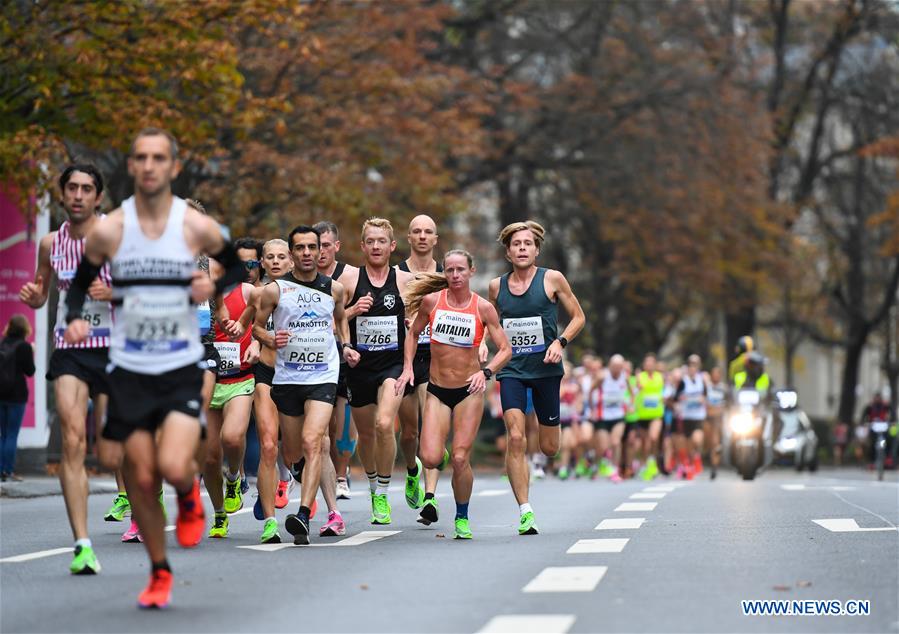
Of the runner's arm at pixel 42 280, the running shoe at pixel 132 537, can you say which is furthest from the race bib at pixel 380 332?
the runner's arm at pixel 42 280

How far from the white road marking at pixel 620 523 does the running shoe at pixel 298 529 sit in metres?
2.42

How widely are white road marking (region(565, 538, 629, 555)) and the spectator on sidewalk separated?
10009mm

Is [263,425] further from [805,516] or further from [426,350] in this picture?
[805,516]

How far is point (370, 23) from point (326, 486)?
797 inches

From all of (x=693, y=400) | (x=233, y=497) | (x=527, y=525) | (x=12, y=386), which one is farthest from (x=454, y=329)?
(x=693, y=400)

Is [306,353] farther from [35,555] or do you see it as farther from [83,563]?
[83,563]

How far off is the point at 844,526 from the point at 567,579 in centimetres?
457

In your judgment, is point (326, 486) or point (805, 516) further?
point (805, 516)

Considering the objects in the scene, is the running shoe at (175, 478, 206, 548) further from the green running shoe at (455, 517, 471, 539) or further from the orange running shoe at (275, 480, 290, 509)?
the orange running shoe at (275, 480, 290, 509)

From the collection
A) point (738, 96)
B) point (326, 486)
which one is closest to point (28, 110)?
point (326, 486)

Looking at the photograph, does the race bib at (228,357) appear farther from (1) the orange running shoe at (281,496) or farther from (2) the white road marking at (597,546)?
(1) the orange running shoe at (281,496)

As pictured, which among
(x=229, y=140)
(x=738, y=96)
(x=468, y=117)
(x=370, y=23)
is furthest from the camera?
(x=738, y=96)

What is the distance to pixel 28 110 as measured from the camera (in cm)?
2147

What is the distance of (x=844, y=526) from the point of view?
13281 millimetres
